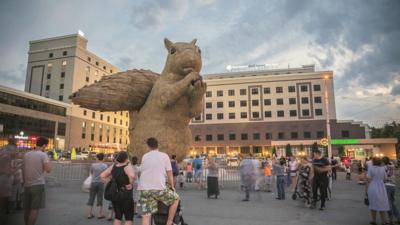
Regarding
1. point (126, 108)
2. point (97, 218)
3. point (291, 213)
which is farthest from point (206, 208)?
point (126, 108)

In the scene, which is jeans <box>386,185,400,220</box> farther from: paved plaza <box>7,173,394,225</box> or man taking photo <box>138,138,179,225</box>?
man taking photo <box>138,138,179,225</box>

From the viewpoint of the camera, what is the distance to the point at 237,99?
→ 5791 centimetres

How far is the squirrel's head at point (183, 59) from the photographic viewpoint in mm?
9250

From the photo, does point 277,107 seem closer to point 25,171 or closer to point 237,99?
point 237,99

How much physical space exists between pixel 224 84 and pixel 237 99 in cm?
416

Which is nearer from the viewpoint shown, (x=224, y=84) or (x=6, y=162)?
(x=6, y=162)

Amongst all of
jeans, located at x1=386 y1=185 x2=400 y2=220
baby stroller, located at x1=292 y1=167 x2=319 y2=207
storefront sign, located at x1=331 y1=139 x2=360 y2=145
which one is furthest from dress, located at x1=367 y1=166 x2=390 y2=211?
storefront sign, located at x1=331 y1=139 x2=360 y2=145

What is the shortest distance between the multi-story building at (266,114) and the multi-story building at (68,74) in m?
21.0

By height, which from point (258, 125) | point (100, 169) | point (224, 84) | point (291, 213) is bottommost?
point (291, 213)

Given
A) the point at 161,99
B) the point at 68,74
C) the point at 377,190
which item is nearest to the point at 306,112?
the point at 68,74

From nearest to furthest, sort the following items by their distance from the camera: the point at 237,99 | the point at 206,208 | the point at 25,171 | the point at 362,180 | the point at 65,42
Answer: the point at 25,171 < the point at 206,208 < the point at 362,180 < the point at 65,42 < the point at 237,99

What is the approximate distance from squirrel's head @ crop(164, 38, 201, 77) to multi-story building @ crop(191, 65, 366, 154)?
45.1m

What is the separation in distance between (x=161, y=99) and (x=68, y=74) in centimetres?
5013

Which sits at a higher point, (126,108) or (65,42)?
(65,42)
